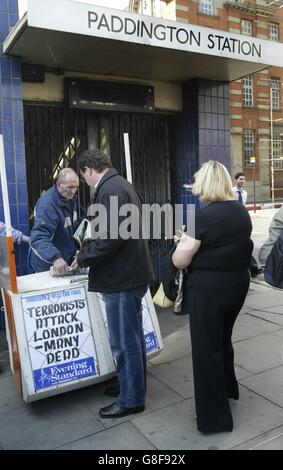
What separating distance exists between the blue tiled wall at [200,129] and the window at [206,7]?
29318 millimetres

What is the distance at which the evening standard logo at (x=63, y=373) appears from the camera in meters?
3.21

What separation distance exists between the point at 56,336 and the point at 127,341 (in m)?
0.60

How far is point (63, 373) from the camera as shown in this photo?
3.30m

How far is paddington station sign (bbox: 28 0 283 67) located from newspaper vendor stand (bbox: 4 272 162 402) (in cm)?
228

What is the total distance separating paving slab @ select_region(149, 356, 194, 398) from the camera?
3615 mm

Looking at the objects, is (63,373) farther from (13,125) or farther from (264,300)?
(264,300)

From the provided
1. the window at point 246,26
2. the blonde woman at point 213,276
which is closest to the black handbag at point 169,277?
the blonde woman at point 213,276

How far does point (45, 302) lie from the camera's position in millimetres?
3318

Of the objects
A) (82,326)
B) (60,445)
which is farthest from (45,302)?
(60,445)

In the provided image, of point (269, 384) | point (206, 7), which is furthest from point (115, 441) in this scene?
point (206, 7)

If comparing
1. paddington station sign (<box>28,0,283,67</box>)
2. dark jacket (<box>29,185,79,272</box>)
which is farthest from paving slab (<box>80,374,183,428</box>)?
paddington station sign (<box>28,0,283,67</box>)

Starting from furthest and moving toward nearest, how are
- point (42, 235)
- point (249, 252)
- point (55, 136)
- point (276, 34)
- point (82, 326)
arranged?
point (276, 34) → point (55, 136) → point (42, 235) → point (82, 326) → point (249, 252)

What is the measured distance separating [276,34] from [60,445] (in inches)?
1582
